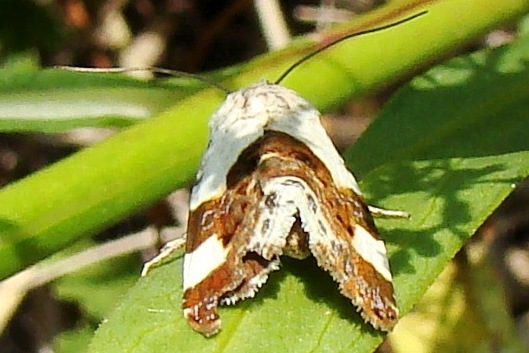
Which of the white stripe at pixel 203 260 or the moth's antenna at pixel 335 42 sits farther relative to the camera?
the moth's antenna at pixel 335 42

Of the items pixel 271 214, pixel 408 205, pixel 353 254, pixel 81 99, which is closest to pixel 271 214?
pixel 271 214

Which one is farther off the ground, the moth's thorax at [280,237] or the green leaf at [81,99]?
the green leaf at [81,99]

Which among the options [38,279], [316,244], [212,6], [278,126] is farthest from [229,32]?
[316,244]

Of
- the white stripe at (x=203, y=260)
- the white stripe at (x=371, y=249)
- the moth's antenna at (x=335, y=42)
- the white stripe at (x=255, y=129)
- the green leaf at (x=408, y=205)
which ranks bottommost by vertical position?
the green leaf at (x=408, y=205)

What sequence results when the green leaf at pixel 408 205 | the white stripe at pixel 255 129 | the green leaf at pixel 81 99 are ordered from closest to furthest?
1. the green leaf at pixel 408 205
2. the white stripe at pixel 255 129
3. the green leaf at pixel 81 99

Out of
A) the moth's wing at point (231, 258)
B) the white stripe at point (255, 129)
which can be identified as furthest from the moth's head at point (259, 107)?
the moth's wing at point (231, 258)

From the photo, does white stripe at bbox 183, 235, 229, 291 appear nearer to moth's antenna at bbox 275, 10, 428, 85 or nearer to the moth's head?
the moth's head

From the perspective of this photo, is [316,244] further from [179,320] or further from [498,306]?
[498,306]

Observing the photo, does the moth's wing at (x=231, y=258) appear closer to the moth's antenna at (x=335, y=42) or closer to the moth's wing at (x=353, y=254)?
the moth's wing at (x=353, y=254)
